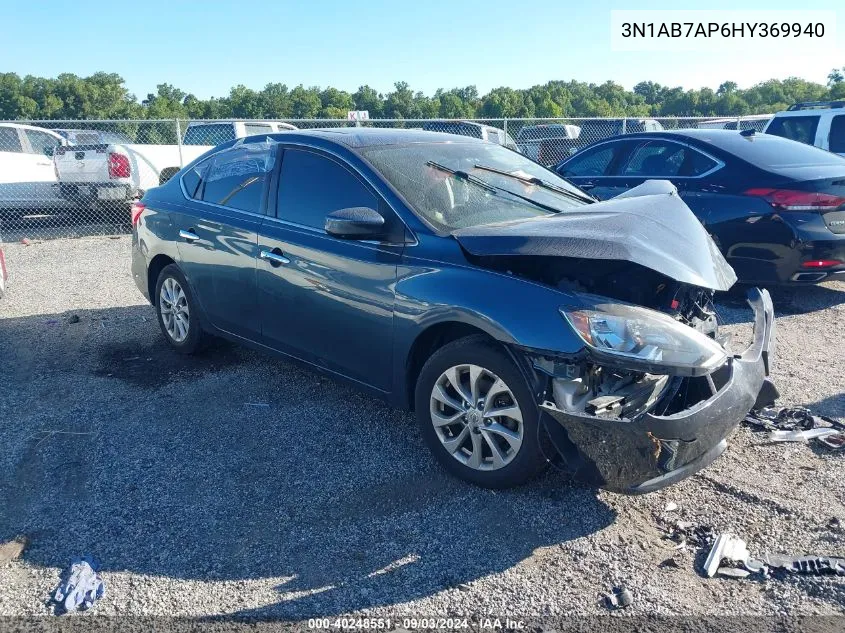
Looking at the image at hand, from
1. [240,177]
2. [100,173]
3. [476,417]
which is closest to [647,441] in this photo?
[476,417]

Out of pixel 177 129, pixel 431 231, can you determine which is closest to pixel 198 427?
pixel 431 231

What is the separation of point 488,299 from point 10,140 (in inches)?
524

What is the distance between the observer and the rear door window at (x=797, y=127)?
11.1 m

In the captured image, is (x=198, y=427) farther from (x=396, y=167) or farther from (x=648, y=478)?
(x=648, y=478)

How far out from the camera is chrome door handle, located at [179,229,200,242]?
5.43 meters

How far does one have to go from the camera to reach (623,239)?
3.44 metres

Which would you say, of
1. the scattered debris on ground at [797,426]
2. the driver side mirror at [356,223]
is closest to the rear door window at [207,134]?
the driver side mirror at [356,223]

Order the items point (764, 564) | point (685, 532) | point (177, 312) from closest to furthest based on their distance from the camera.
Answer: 1. point (764, 564)
2. point (685, 532)
3. point (177, 312)

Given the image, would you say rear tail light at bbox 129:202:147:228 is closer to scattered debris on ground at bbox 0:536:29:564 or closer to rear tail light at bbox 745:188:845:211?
scattered debris on ground at bbox 0:536:29:564

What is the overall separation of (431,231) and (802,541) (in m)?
2.29

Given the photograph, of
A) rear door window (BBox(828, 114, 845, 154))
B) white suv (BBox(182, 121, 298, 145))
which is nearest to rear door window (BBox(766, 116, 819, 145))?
rear door window (BBox(828, 114, 845, 154))

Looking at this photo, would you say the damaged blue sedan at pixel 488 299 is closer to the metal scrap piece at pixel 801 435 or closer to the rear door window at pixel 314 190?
the rear door window at pixel 314 190

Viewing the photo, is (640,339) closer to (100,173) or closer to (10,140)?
(100,173)

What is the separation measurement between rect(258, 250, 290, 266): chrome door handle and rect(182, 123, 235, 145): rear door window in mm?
11513
